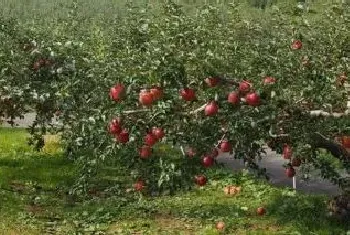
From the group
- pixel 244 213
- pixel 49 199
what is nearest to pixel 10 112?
pixel 49 199

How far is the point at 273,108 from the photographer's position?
603 cm

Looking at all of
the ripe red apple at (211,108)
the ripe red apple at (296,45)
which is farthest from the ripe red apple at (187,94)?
the ripe red apple at (296,45)

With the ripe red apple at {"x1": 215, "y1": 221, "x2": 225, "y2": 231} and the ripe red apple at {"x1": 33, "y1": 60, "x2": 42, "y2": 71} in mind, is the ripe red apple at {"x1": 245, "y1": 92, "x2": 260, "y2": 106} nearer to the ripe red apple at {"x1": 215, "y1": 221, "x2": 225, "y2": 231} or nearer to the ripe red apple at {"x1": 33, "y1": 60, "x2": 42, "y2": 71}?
the ripe red apple at {"x1": 33, "y1": 60, "x2": 42, "y2": 71}

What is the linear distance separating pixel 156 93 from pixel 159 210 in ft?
19.4

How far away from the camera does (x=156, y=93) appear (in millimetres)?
5172

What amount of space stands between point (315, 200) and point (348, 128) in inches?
186

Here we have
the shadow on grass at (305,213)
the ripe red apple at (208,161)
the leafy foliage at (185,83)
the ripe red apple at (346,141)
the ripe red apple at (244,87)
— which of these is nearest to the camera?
the leafy foliage at (185,83)

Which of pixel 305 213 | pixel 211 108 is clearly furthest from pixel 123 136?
pixel 305 213

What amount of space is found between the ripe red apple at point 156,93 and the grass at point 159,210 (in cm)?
464

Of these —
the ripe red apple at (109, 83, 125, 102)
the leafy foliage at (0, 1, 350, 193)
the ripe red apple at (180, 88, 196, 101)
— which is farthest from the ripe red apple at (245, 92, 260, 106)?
the ripe red apple at (109, 83, 125, 102)

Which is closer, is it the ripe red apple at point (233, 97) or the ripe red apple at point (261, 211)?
the ripe red apple at point (233, 97)

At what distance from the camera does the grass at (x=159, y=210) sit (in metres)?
9.72

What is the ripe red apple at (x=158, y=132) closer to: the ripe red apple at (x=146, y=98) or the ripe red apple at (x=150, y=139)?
the ripe red apple at (x=150, y=139)

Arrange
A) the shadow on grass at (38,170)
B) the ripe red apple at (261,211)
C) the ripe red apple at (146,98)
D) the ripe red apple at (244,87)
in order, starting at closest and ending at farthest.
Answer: the ripe red apple at (146,98) → the ripe red apple at (244,87) → the ripe red apple at (261,211) → the shadow on grass at (38,170)
